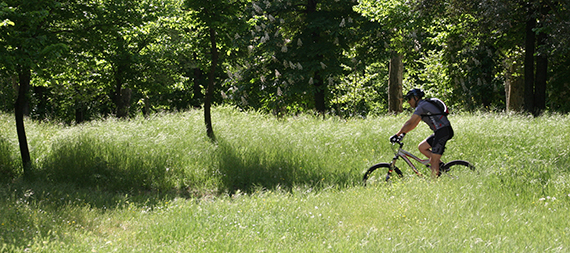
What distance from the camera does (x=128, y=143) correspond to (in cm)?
1129

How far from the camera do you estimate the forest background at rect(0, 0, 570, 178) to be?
1062cm

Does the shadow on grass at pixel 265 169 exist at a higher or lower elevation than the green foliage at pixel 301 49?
lower

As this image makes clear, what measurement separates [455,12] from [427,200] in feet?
33.4

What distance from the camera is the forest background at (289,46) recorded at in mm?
10625

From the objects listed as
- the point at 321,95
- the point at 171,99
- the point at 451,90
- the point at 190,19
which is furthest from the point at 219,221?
the point at 171,99

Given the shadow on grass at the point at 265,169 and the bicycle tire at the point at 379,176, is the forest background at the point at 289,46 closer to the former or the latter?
the shadow on grass at the point at 265,169

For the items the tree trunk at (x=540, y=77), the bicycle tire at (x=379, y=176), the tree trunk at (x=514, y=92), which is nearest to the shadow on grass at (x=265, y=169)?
the bicycle tire at (x=379, y=176)

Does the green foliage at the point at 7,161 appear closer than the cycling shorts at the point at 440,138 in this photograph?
No

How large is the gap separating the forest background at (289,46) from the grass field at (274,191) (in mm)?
1519

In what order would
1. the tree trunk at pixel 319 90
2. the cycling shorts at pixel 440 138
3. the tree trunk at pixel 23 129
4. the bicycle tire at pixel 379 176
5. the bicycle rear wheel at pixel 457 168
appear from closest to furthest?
1. the cycling shorts at pixel 440 138
2. the bicycle rear wheel at pixel 457 168
3. the bicycle tire at pixel 379 176
4. the tree trunk at pixel 23 129
5. the tree trunk at pixel 319 90

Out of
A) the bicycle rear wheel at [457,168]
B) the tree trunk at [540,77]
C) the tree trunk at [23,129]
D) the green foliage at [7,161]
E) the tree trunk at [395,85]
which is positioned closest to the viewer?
the bicycle rear wheel at [457,168]

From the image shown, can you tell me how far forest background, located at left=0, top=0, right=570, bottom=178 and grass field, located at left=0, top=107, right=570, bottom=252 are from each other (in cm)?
152

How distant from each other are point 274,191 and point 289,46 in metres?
10.9

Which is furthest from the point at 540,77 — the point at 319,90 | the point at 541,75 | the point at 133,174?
the point at 133,174
